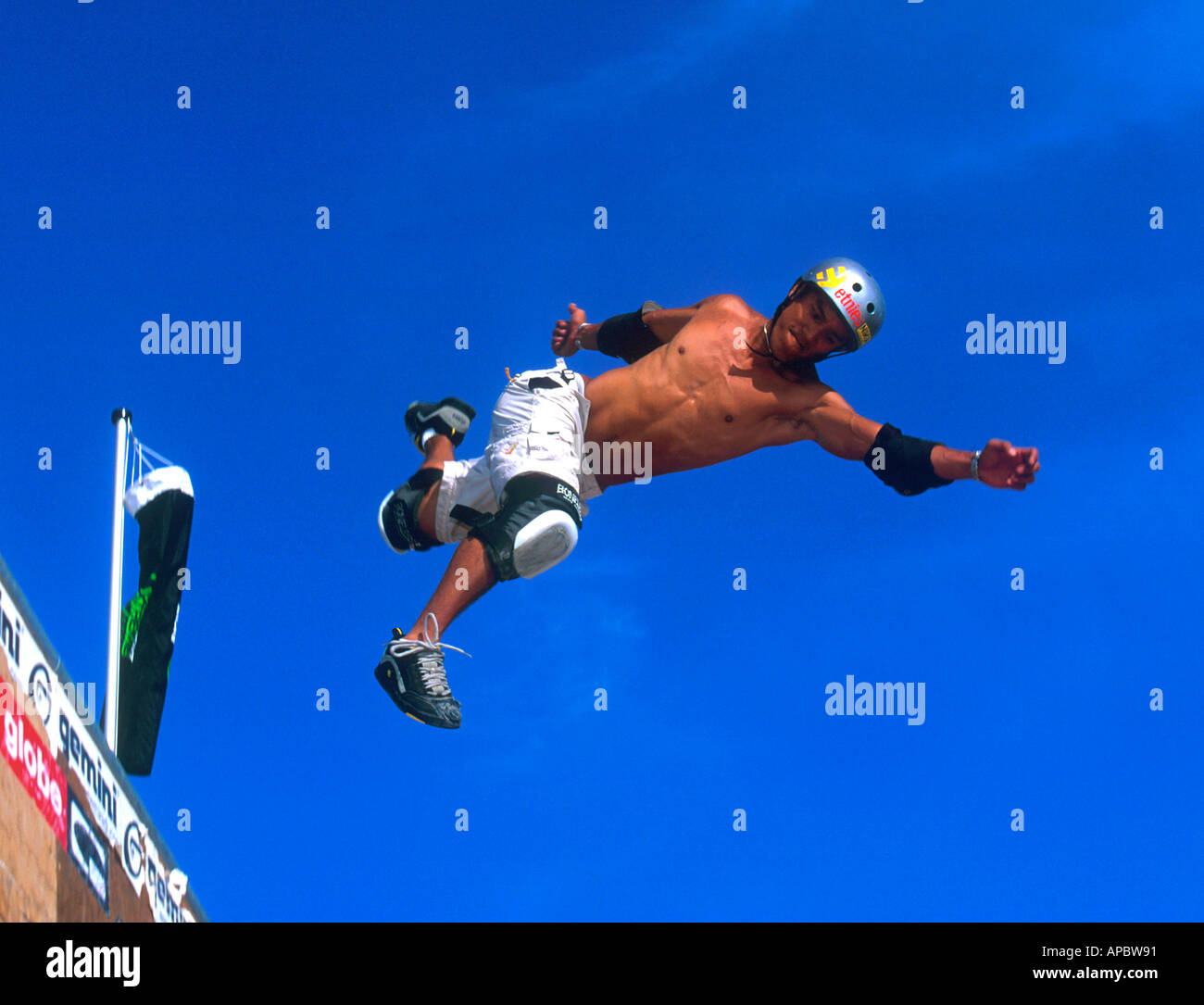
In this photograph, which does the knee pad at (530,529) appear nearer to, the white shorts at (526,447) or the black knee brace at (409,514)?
the white shorts at (526,447)

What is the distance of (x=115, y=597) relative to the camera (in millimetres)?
17219

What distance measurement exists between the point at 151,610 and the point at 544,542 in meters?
7.62

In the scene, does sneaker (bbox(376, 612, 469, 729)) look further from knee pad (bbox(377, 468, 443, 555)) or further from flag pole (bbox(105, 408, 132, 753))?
flag pole (bbox(105, 408, 132, 753))

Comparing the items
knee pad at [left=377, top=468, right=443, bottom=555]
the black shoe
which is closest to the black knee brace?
knee pad at [left=377, top=468, right=443, bottom=555]

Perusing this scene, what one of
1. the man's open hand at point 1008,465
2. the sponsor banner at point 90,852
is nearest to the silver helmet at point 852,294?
the man's open hand at point 1008,465

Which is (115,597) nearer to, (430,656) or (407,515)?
(407,515)

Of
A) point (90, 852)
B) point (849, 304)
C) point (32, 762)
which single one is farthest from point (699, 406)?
point (90, 852)

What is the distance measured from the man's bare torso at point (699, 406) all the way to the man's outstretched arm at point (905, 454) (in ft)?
0.57

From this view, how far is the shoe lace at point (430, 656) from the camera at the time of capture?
431 inches

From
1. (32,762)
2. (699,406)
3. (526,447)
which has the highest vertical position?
(699,406)

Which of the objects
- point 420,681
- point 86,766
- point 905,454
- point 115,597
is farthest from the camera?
point 115,597

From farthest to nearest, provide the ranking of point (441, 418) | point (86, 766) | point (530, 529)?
1. point (86, 766)
2. point (441, 418)
3. point (530, 529)
